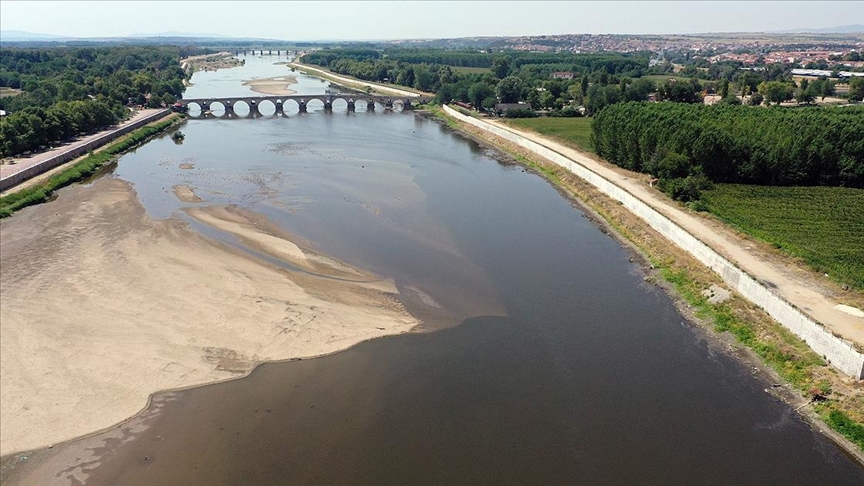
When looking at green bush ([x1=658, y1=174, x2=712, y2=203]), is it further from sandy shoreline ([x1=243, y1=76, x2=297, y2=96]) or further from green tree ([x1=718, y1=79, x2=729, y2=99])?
sandy shoreline ([x1=243, y1=76, x2=297, y2=96])

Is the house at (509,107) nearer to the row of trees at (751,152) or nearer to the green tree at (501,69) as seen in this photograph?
the row of trees at (751,152)

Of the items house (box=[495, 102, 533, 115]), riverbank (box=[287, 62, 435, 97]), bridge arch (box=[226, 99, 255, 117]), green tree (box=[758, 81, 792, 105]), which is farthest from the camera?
riverbank (box=[287, 62, 435, 97])

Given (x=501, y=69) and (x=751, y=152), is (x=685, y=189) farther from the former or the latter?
(x=501, y=69)

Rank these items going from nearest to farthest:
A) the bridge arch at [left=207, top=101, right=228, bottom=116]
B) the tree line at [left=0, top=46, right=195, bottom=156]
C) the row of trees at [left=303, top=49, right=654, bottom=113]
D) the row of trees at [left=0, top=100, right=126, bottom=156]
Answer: the row of trees at [left=0, top=100, right=126, bottom=156], the tree line at [left=0, top=46, right=195, bottom=156], the row of trees at [left=303, top=49, right=654, bottom=113], the bridge arch at [left=207, top=101, right=228, bottom=116]

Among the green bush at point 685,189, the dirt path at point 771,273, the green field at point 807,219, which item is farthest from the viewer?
the green bush at point 685,189

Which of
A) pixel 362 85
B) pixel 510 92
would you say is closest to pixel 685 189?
pixel 510 92

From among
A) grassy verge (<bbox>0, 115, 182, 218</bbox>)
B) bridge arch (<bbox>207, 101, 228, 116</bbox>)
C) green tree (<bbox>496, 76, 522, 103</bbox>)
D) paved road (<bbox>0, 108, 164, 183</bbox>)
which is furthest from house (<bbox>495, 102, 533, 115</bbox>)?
paved road (<bbox>0, 108, 164, 183</bbox>)

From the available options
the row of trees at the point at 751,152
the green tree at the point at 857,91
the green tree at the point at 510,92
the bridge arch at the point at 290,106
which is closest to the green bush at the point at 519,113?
the green tree at the point at 510,92
